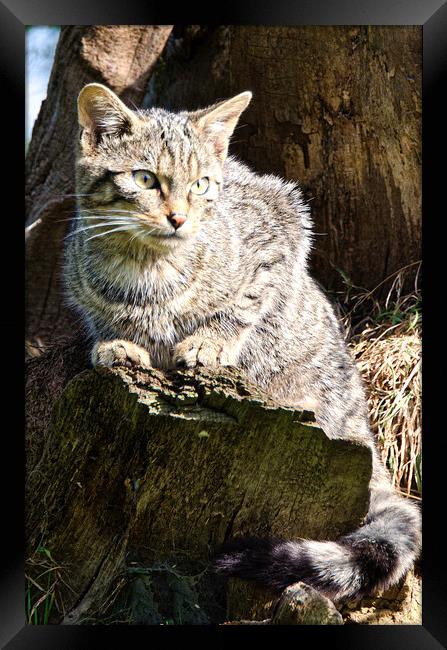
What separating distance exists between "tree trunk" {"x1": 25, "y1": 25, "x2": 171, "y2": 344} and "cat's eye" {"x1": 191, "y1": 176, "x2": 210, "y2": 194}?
158cm

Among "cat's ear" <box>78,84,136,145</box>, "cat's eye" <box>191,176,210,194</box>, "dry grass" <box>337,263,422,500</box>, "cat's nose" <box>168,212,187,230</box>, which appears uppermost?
"cat's ear" <box>78,84,136,145</box>

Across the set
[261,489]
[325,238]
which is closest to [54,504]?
[261,489]

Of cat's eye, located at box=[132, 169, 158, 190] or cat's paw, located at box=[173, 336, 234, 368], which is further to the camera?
cat's paw, located at box=[173, 336, 234, 368]

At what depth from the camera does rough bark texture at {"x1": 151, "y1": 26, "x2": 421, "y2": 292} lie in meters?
3.58

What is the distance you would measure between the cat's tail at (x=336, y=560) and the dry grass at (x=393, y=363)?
491 mm

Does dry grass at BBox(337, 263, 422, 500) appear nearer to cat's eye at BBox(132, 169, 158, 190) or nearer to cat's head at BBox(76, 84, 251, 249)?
cat's head at BBox(76, 84, 251, 249)

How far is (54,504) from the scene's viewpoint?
275 cm

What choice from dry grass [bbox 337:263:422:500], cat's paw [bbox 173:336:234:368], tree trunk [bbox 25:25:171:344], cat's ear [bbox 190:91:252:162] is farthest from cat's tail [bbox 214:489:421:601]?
tree trunk [bbox 25:25:171:344]

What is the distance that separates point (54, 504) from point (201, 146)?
1.45 m

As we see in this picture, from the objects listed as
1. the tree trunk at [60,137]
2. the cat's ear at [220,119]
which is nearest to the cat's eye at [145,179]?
the cat's ear at [220,119]
